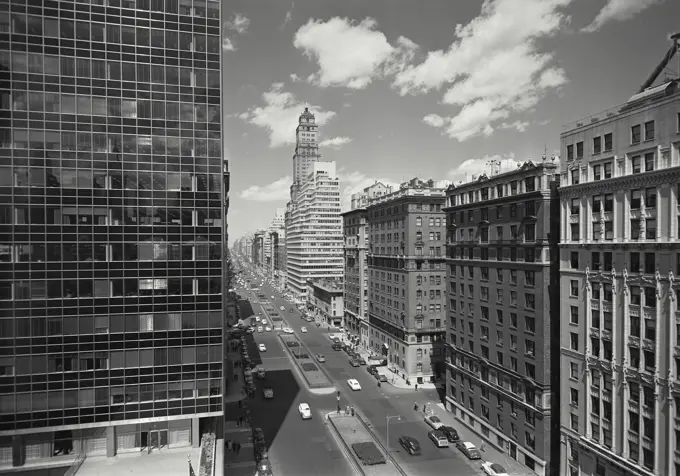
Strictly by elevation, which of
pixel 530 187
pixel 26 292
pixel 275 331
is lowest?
pixel 275 331

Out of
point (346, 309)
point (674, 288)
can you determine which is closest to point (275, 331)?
point (346, 309)

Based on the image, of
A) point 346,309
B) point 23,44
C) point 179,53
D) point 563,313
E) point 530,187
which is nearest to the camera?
point 23,44

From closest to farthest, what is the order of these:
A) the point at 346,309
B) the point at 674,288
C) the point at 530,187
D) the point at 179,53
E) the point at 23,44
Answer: the point at 674,288, the point at 23,44, the point at 179,53, the point at 530,187, the point at 346,309

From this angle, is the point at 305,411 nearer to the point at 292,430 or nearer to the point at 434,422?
the point at 292,430

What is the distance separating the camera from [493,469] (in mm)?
52188

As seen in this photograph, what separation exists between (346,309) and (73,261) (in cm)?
9594

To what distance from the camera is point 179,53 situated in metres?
44.8

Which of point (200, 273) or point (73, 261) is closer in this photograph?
point (73, 261)

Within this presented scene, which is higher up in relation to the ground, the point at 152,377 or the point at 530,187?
the point at 530,187

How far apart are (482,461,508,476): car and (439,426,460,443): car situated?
7.16 meters

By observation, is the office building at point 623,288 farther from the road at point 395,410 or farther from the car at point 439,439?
the car at point 439,439

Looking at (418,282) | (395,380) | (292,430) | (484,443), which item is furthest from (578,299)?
(395,380)

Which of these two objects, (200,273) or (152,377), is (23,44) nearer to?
(200,273)

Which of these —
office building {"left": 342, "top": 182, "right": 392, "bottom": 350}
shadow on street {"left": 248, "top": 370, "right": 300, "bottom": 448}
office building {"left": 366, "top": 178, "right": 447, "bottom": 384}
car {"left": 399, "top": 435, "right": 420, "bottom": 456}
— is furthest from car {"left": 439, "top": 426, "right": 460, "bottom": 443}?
office building {"left": 342, "top": 182, "right": 392, "bottom": 350}
